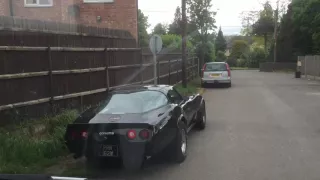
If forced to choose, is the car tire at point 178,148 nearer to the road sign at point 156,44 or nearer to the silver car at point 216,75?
the road sign at point 156,44

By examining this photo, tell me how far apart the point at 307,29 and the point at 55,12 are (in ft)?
94.9

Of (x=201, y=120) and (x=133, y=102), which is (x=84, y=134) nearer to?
(x=133, y=102)

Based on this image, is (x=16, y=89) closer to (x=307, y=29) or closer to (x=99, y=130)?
(x=99, y=130)

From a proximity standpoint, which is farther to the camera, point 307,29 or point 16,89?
point 307,29

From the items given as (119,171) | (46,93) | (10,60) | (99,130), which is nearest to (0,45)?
(10,60)

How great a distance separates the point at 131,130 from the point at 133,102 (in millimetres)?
1089

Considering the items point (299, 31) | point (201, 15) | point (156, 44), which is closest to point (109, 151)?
point (156, 44)

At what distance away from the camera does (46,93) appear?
823cm

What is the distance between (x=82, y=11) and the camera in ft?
61.4

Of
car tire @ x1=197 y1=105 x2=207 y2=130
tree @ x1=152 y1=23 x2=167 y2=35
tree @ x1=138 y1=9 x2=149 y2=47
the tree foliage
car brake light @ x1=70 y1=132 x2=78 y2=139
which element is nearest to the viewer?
car brake light @ x1=70 y1=132 x2=78 y2=139

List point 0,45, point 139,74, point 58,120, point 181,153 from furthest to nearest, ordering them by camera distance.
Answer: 1. point 139,74
2. point 58,120
3. point 0,45
4. point 181,153

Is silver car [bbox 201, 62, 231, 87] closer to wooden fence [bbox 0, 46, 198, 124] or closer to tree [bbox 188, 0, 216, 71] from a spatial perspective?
wooden fence [bbox 0, 46, 198, 124]

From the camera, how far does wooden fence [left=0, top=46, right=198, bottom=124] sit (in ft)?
23.4

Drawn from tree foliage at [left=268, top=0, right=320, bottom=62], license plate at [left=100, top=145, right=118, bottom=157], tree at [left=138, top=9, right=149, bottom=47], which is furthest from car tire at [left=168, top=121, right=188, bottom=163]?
tree foliage at [left=268, top=0, right=320, bottom=62]
